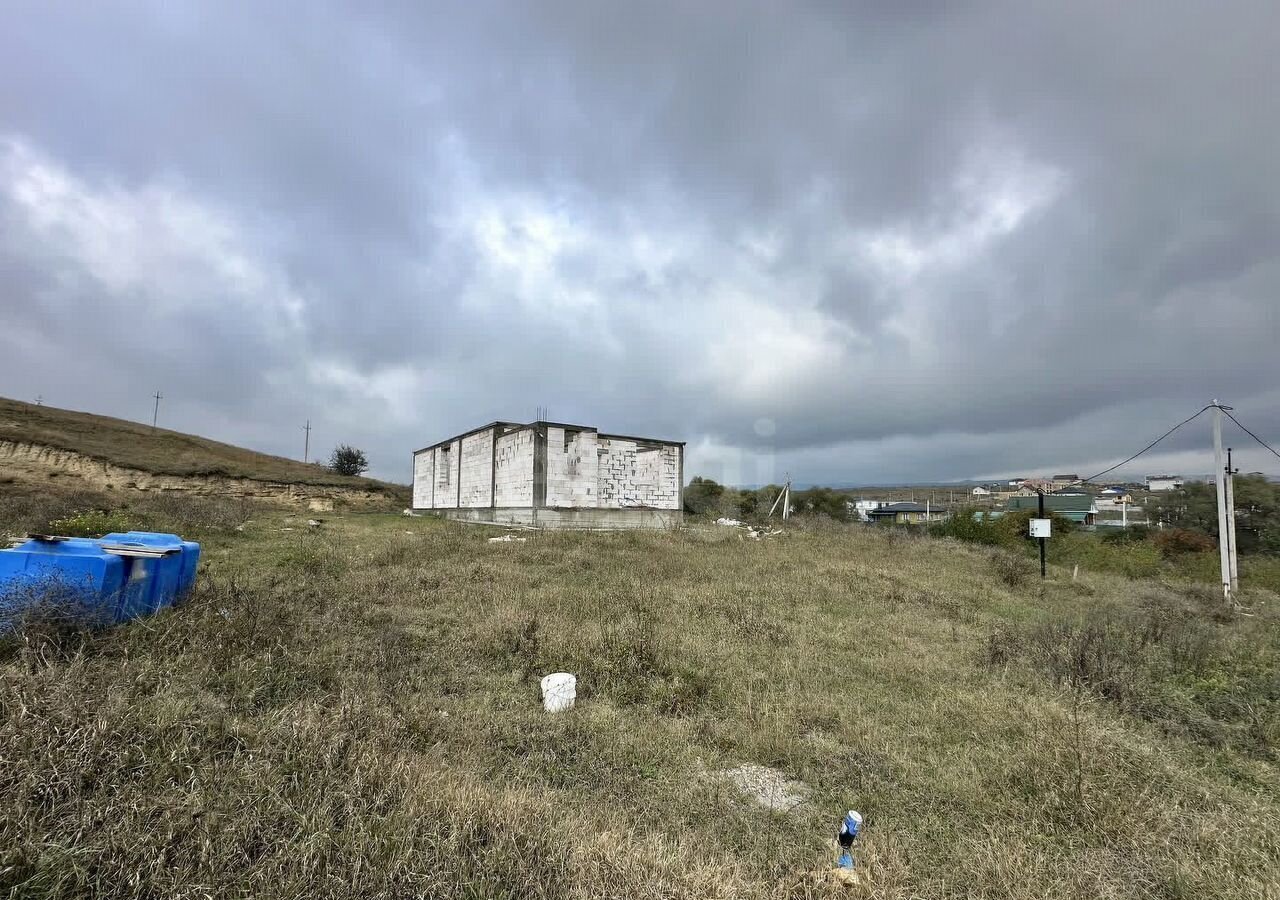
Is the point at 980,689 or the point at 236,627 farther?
the point at 980,689

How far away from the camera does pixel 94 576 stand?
4.12 metres

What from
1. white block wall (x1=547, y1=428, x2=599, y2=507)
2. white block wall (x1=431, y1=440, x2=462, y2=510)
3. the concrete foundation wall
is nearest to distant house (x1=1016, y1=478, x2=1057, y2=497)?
the concrete foundation wall

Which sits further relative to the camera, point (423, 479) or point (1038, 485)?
point (423, 479)

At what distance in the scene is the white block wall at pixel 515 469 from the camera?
19750mm

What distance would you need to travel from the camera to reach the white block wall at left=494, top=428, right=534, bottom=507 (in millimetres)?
19750

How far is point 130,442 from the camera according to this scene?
86.5ft

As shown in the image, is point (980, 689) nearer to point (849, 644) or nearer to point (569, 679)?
point (849, 644)

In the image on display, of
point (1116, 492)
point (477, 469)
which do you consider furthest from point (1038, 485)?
point (1116, 492)

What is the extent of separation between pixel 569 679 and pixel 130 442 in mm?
32378

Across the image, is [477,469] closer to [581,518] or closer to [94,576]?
[581,518]

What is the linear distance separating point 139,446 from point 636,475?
964 inches

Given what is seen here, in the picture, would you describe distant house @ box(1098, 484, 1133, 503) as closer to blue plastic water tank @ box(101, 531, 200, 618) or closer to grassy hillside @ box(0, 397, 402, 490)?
blue plastic water tank @ box(101, 531, 200, 618)

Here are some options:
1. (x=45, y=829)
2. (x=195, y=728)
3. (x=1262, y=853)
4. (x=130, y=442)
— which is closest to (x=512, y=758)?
(x=195, y=728)

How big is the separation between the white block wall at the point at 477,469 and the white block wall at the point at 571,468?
453 centimetres
